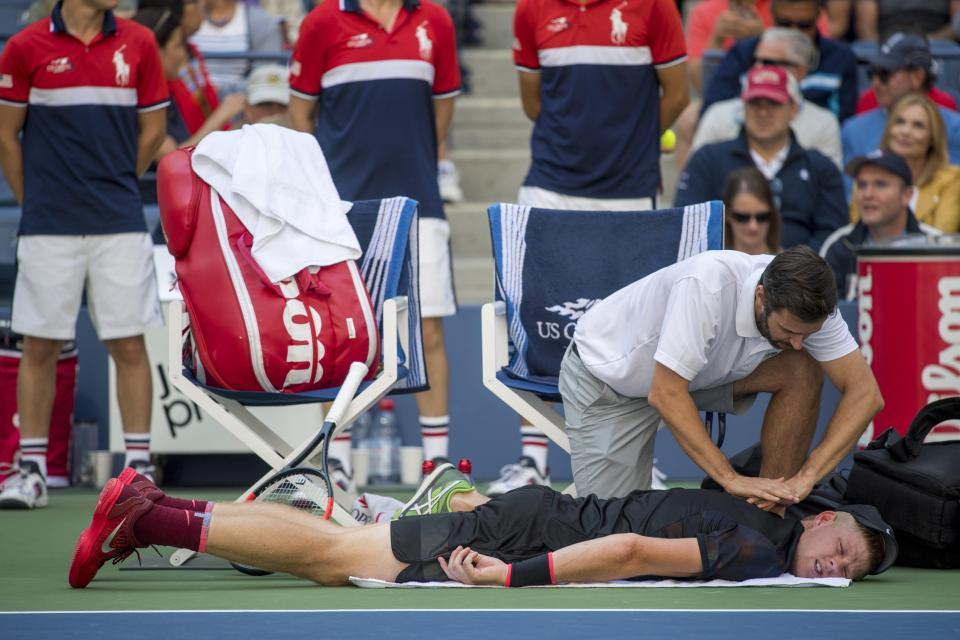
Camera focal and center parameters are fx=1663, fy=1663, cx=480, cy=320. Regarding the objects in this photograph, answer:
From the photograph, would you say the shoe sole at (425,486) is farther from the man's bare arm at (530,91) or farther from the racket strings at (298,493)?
the man's bare arm at (530,91)

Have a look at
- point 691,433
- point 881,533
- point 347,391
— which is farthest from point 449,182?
point 881,533

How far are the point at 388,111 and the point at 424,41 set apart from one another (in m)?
0.33

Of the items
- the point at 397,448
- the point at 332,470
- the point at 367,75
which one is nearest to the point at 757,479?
the point at 332,470

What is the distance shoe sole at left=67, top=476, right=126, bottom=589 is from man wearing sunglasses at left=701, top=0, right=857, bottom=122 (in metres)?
5.54

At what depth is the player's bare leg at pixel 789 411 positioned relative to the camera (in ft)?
16.8

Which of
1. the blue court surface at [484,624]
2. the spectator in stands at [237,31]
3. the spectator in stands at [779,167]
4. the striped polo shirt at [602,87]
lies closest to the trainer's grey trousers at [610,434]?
the blue court surface at [484,624]

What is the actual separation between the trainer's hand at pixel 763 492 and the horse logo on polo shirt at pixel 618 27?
264cm

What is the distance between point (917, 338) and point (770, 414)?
2179 millimetres

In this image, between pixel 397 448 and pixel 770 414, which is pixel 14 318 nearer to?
pixel 397 448

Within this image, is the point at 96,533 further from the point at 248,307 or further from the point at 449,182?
the point at 449,182

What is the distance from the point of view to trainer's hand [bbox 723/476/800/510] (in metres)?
4.75

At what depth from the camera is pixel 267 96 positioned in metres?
8.20

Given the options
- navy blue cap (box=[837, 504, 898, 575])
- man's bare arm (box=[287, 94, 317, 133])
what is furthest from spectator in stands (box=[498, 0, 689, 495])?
navy blue cap (box=[837, 504, 898, 575])

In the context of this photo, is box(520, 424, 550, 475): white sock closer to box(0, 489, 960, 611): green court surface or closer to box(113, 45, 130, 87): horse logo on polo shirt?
box(0, 489, 960, 611): green court surface
